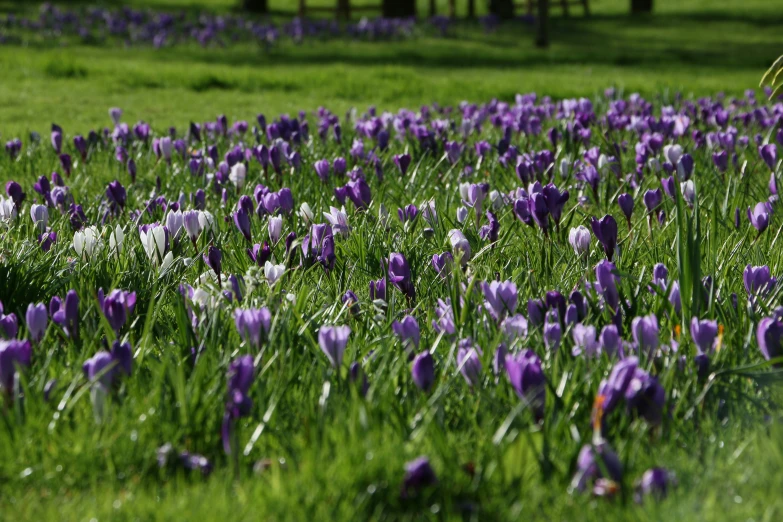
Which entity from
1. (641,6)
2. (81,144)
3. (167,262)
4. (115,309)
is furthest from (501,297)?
(641,6)

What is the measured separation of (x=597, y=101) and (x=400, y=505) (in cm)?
734

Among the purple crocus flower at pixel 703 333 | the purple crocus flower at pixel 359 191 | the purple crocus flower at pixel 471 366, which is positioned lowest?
the purple crocus flower at pixel 471 366

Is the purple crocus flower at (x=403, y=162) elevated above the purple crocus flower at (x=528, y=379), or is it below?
above

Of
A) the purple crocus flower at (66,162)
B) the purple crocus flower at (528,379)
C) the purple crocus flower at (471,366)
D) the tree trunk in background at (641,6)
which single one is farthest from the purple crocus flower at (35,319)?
the tree trunk in background at (641,6)

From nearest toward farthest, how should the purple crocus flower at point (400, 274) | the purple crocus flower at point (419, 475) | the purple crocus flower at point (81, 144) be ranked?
1. the purple crocus flower at point (419, 475)
2. the purple crocus flower at point (400, 274)
3. the purple crocus flower at point (81, 144)

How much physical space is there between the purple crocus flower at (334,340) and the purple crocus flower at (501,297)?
1.67 ft

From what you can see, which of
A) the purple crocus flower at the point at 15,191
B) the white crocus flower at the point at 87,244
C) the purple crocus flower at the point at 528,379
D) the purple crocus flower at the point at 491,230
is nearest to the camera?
the purple crocus flower at the point at 528,379

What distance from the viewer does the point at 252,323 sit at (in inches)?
98.0

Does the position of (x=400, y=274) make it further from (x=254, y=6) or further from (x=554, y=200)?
(x=254, y=6)

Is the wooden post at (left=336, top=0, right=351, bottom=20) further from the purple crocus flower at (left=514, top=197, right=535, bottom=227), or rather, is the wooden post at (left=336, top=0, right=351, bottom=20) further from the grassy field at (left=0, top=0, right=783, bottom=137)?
the purple crocus flower at (left=514, top=197, right=535, bottom=227)

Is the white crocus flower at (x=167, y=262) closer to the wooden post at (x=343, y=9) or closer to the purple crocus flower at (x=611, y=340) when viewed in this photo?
the purple crocus flower at (x=611, y=340)

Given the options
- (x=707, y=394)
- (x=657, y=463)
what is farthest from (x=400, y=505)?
(x=707, y=394)

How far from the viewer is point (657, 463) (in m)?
2.08

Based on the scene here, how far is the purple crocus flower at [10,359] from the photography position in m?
2.30
